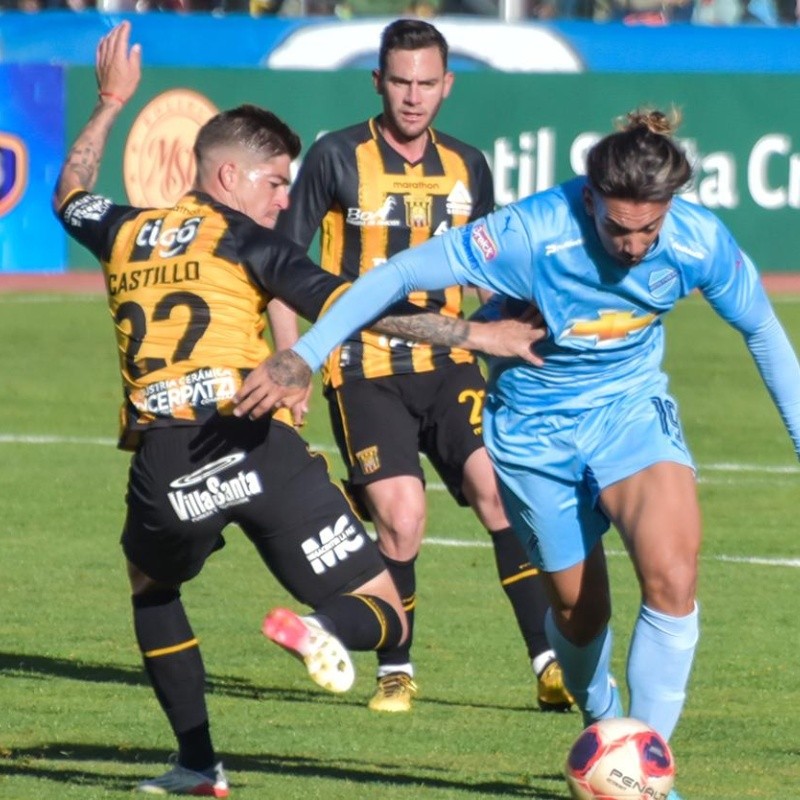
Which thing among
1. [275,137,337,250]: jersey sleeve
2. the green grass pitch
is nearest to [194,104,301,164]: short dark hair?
[275,137,337,250]: jersey sleeve

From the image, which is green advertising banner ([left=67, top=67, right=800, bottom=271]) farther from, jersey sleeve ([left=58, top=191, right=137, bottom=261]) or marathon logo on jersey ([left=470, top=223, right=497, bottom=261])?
marathon logo on jersey ([left=470, top=223, right=497, bottom=261])

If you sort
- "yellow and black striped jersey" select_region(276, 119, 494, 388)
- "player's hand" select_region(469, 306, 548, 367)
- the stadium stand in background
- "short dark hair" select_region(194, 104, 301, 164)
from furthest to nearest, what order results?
the stadium stand in background → "yellow and black striped jersey" select_region(276, 119, 494, 388) → "short dark hair" select_region(194, 104, 301, 164) → "player's hand" select_region(469, 306, 548, 367)

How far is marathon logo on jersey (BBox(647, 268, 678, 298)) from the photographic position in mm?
5914

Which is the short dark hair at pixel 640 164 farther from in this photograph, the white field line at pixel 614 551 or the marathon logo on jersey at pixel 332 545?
the white field line at pixel 614 551

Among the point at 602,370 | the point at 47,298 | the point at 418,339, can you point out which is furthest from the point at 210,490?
the point at 47,298

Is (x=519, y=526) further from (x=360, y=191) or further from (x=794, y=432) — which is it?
→ (x=360, y=191)

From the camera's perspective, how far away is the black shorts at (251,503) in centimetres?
593

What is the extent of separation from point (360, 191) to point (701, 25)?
50.4 feet

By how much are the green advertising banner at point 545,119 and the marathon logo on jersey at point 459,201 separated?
12346mm

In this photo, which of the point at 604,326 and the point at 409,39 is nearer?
the point at 604,326

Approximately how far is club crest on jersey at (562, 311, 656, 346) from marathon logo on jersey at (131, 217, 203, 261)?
3.62 ft

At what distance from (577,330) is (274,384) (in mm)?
898

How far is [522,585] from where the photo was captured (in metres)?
7.88

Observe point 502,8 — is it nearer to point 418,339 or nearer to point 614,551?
point 614,551
